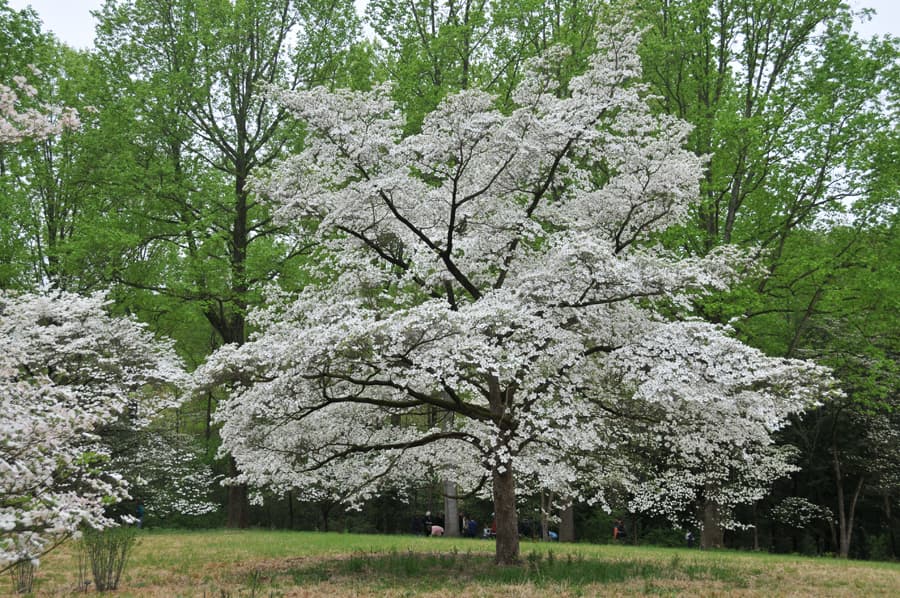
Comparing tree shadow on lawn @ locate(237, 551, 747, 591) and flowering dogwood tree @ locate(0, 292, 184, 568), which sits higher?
flowering dogwood tree @ locate(0, 292, 184, 568)

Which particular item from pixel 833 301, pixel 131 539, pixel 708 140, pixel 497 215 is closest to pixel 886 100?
pixel 708 140

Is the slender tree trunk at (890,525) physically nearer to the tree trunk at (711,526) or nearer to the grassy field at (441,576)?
the tree trunk at (711,526)

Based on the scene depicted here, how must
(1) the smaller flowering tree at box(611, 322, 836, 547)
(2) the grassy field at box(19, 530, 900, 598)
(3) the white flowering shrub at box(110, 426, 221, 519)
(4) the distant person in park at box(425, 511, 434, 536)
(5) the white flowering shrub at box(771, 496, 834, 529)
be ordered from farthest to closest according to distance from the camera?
(4) the distant person in park at box(425, 511, 434, 536), (5) the white flowering shrub at box(771, 496, 834, 529), (3) the white flowering shrub at box(110, 426, 221, 519), (1) the smaller flowering tree at box(611, 322, 836, 547), (2) the grassy field at box(19, 530, 900, 598)

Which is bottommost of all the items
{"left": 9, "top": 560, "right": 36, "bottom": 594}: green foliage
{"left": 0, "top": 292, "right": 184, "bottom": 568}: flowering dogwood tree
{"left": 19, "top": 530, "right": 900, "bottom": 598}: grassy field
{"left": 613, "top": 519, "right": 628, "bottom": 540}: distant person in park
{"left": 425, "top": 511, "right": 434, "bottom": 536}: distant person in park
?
{"left": 613, "top": 519, "right": 628, "bottom": 540}: distant person in park

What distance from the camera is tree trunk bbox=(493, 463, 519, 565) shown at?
9.52m

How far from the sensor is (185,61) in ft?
60.1

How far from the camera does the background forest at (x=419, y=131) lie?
1570 centimetres

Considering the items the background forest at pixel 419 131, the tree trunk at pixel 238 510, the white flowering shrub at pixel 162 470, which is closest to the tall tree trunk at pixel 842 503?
the background forest at pixel 419 131

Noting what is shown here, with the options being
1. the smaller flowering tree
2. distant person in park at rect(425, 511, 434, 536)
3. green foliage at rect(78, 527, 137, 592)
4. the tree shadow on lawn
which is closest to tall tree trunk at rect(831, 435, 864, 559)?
the tree shadow on lawn

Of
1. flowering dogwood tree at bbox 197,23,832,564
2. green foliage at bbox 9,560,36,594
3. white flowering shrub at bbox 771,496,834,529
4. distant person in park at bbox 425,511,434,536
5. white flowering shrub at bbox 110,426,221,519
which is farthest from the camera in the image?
distant person in park at bbox 425,511,434,536

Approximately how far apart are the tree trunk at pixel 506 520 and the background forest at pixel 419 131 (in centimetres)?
523

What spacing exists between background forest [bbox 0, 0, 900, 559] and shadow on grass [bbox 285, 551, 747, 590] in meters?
4.56

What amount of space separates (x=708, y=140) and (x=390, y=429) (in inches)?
457

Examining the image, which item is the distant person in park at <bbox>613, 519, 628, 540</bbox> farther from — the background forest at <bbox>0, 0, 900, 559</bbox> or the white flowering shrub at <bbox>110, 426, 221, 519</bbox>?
the white flowering shrub at <bbox>110, 426, 221, 519</bbox>
